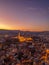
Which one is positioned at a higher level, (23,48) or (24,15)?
(24,15)

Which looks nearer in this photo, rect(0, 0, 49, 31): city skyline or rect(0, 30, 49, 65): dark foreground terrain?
rect(0, 30, 49, 65): dark foreground terrain

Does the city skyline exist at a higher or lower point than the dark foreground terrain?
higher

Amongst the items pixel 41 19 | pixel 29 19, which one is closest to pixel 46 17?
pixel 41 19

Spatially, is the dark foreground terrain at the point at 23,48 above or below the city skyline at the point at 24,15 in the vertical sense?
below

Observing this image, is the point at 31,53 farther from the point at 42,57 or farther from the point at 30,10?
the point at 30,10

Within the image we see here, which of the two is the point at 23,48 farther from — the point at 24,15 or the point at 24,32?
the point at 24,15

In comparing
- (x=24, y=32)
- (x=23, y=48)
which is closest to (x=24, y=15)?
(x=24, y=32)

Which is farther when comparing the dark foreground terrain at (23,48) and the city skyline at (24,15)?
the city skyline at (24,15)
